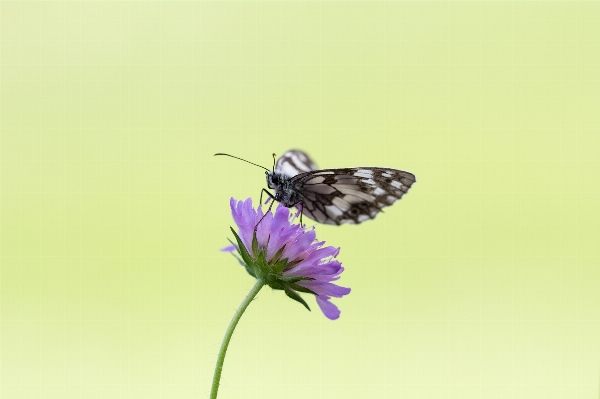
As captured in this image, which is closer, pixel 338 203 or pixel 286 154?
pixel 338 203

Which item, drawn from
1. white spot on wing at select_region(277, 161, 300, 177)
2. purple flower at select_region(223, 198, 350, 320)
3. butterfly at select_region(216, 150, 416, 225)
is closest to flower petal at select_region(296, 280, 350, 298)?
purple flower at select_region(223, 198, 350, 320)

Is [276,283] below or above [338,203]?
below

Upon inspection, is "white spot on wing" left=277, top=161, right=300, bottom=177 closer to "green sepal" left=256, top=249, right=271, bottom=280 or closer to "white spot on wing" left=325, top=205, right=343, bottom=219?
"white spot on wing" left=325, top=205, right=343, bottom=219

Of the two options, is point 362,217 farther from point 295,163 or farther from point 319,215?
point 295,163

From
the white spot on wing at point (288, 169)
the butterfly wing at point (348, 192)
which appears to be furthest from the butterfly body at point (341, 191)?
the white spot on wing at point (288, 169)

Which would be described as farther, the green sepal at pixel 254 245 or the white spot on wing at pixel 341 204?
the white spot on wing at pixel 341 204

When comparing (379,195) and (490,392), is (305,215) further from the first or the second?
(490,392)

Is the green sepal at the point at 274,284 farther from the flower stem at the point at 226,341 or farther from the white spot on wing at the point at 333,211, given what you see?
the white spot on wing at the point at 333,211

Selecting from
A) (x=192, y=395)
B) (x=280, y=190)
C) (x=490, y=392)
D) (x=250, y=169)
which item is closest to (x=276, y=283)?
(x=280, y=190)
